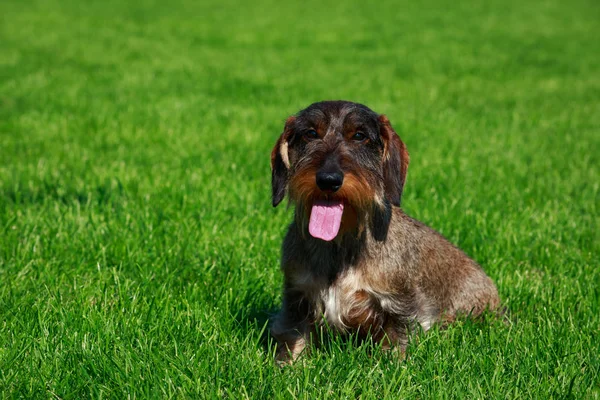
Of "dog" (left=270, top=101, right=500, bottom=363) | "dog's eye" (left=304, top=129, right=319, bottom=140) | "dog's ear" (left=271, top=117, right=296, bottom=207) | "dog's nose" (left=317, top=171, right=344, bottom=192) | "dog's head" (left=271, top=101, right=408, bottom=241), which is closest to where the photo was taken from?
"dog's nose" (left=317, top=171, right=344, bottom=192)

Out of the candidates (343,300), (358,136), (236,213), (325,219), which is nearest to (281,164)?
(358,136)

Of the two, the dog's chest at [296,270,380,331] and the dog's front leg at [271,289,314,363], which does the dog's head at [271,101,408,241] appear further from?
the dog's front leg at [271,289,314,363]

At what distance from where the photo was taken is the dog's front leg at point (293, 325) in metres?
4.22

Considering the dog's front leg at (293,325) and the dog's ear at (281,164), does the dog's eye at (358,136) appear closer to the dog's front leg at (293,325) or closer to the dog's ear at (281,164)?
the dog's ear at (281,164)

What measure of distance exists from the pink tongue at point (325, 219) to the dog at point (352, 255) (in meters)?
0.07

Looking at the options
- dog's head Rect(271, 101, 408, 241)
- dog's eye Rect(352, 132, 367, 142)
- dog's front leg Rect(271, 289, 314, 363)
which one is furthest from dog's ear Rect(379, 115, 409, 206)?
dog's front leg Rect(271, 289, 314, 363)

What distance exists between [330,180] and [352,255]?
0.68 m

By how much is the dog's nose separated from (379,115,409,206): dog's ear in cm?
56

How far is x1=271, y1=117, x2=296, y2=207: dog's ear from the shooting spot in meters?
4.28

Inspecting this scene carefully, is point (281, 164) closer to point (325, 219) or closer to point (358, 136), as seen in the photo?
point (358, 136)

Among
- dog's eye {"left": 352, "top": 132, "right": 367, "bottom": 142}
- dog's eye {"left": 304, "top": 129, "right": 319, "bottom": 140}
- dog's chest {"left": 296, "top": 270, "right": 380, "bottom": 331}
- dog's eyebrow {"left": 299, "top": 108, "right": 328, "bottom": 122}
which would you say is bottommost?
dog's chest {"left": 296, "top": 270, "right": 380, "bottom": 331}

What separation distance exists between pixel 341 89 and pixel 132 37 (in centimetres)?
815

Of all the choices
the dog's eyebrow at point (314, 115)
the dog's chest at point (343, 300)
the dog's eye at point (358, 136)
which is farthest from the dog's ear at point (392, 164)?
the dog's chest at point (343, 300)

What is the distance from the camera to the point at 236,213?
21.2 ft
